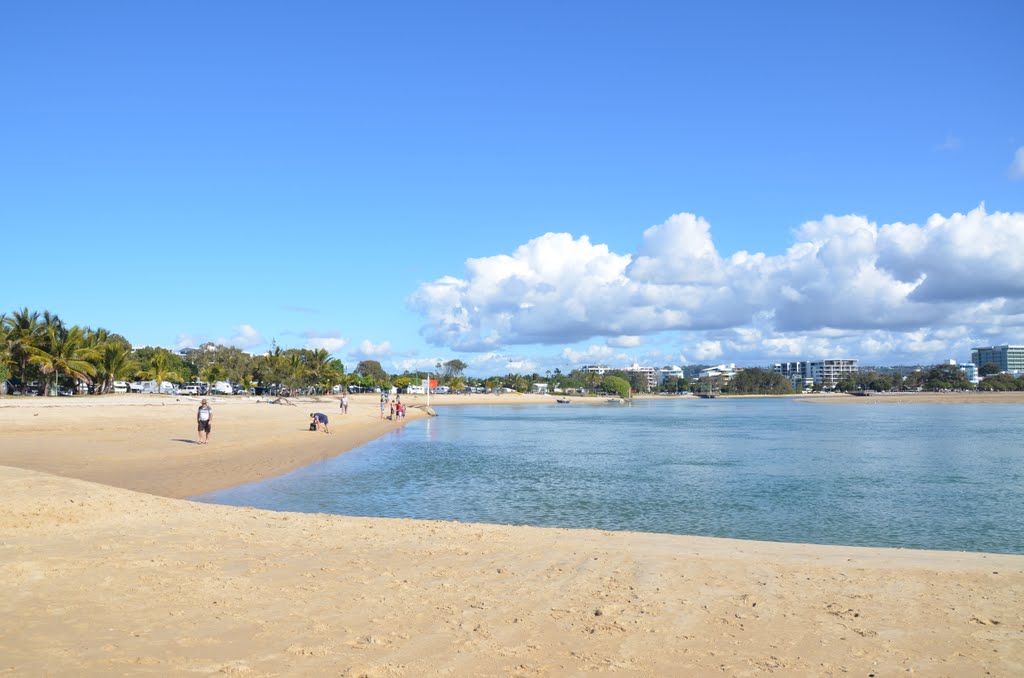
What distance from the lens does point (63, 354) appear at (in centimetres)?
7238

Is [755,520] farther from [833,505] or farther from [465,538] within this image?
[465,538]

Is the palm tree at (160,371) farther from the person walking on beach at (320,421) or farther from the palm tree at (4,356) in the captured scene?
the person walking on beach at (320,421)

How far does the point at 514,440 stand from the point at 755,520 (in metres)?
33.1

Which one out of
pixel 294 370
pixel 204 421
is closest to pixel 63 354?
pixel 294 370

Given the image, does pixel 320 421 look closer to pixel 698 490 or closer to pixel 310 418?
pixel 310 418

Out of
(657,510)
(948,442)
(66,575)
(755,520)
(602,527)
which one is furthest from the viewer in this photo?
(948,442)

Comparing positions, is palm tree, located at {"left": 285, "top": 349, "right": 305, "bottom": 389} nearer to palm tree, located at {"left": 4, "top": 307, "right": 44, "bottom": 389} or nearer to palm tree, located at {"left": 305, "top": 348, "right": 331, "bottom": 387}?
palm tree, located at {"left": 305, "top": 348, "right": 331, "bottom": 387}

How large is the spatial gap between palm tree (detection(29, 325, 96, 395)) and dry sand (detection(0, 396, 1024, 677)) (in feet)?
219

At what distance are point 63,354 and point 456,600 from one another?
7824cm

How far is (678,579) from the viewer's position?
977cm

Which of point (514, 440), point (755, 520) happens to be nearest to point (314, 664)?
point (755, 520)

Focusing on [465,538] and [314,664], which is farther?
[465,538]

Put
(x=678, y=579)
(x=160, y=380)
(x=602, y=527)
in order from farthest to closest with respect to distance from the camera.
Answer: (x=160, y=380), (x=602, y=527), (x=678, y=579)

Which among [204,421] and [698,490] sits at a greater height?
[204,421]
